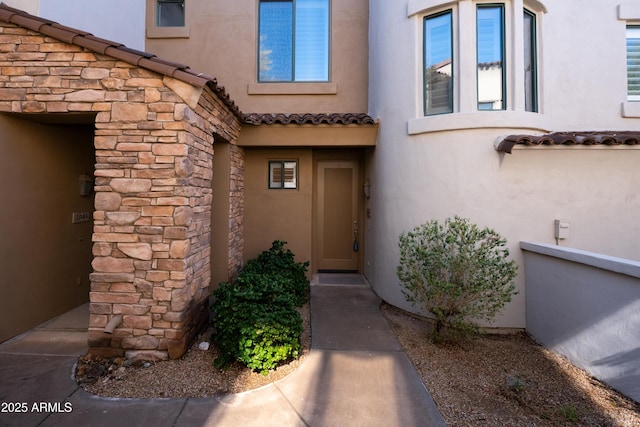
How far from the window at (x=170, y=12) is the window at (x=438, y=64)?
589 centimetres

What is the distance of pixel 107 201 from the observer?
11.5 ft

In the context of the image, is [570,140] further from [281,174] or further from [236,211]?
[236,211]

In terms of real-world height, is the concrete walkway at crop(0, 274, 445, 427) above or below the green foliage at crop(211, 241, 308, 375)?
below

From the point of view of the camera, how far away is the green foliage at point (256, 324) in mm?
3334

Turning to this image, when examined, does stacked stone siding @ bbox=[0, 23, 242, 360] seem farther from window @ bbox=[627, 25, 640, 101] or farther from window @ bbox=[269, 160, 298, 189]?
window @ bbox=[627, 25, 640, 101]

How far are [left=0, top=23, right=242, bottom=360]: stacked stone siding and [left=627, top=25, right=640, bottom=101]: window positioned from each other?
7.50 meters

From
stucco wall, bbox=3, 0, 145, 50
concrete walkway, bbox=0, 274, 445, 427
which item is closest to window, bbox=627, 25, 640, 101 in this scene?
concrete walkway, bbox=0, 274, 445, 427

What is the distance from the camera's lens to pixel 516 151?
14.5ft

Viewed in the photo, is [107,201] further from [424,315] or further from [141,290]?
[424,315]

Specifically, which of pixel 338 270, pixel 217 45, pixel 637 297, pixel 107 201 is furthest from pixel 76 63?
pixel 637 297

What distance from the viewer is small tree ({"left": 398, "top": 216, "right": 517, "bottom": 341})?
3861 mm

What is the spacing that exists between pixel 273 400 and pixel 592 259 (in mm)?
3932

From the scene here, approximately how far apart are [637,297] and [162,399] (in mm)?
4986

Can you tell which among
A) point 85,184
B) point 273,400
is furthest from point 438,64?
point 85,184
